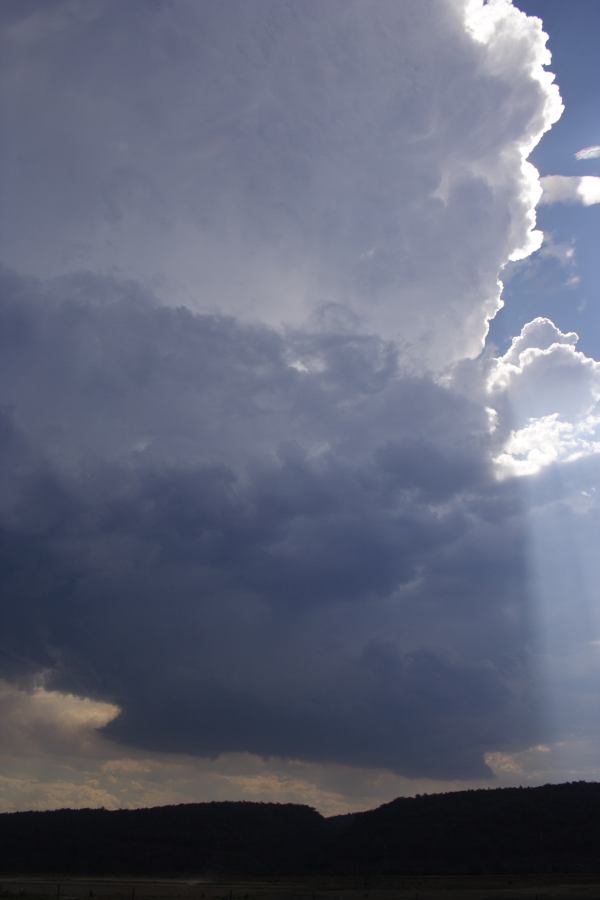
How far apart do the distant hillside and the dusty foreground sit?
11.9m

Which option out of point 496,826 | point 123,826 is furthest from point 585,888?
point 123,826

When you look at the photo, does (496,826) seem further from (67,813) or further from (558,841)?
(67,813)

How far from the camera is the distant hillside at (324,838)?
384 feet

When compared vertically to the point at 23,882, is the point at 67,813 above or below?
above

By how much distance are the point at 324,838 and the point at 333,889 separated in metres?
69.2

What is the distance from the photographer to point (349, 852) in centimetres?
13412

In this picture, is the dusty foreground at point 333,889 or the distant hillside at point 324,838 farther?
the distant hillside at point 324,838

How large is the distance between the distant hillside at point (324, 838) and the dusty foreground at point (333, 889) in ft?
39.2

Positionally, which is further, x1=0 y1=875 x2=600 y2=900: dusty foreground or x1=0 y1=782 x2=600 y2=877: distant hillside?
x1=0 y1=782 x2=600 y2=877: distant hillside

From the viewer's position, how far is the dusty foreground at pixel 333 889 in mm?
82500

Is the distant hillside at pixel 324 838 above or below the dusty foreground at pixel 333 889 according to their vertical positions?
above

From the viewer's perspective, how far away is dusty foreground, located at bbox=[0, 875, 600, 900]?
82.5m

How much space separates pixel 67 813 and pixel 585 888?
14078cm

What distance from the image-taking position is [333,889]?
94000 millimetres
